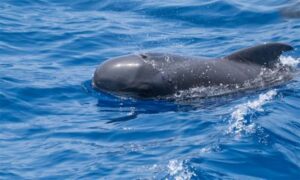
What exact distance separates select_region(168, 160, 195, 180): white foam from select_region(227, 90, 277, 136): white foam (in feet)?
4.48

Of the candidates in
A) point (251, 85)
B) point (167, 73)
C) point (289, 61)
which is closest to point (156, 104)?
point (167, 73)

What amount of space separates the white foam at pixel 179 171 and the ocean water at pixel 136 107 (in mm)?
23

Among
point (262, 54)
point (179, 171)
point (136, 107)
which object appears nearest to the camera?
point (179, 171)

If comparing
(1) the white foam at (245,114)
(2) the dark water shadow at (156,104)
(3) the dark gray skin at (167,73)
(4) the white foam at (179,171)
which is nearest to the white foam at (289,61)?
(3) the dark gray skin at (167,73)

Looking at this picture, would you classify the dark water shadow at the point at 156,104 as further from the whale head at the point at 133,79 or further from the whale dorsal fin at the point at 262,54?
the whale dorsal fin at the point at 262,54

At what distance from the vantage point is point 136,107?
12.3m

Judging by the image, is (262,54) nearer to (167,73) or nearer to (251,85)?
(251,85)

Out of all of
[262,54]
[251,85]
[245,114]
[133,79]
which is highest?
[262,54]

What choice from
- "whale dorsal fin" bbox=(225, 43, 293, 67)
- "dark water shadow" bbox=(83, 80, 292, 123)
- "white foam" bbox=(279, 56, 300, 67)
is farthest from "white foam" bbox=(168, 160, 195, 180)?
"white foam" bbox=(279, 56, 300, 67)

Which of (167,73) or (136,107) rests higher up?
(167,73)

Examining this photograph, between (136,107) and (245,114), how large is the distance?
2032 millimetres

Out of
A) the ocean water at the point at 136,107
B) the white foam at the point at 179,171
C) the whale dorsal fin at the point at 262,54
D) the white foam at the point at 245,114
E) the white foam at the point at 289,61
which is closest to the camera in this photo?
the white foam at the point at 179,171

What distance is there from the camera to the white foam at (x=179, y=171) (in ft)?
29.5

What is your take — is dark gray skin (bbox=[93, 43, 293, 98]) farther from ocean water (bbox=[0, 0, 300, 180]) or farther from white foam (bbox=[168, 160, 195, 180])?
white foam (bbox=[168, 160, 195, 180])
